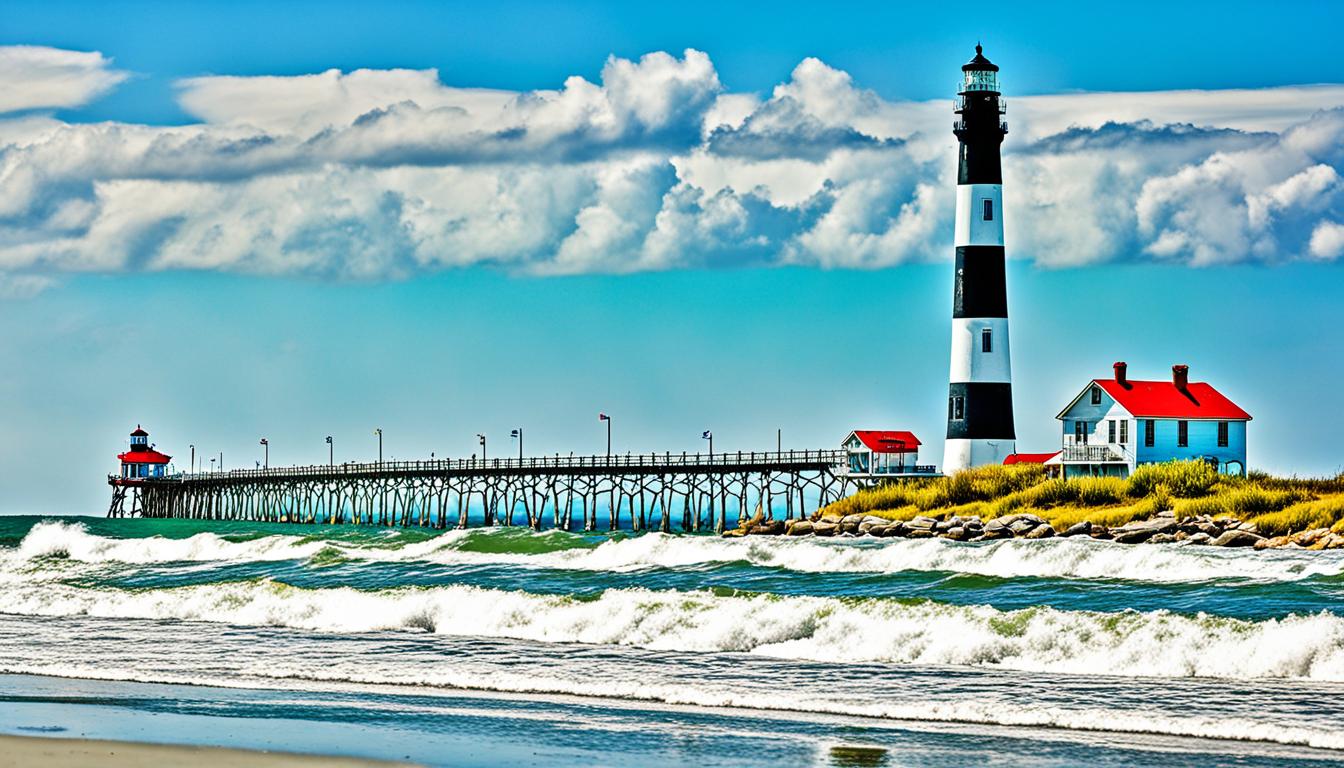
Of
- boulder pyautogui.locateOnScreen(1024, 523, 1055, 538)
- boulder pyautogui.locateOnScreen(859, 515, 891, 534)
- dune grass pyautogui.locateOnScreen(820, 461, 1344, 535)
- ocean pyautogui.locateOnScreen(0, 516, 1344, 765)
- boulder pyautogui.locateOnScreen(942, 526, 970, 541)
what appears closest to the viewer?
ocean pyautogui.locateOnScreen(0, 516, 1344, 765)

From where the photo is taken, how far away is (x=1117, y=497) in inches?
1745

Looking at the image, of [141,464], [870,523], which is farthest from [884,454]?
[141,464]

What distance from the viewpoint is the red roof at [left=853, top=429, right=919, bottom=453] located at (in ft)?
201

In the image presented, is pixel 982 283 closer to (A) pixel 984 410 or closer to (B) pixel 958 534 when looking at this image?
(A) pixel 984 410

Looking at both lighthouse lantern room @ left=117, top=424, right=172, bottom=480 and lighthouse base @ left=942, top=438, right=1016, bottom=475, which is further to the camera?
lighthouse lantern room @ left=117, top=424, right=172, bottom=480

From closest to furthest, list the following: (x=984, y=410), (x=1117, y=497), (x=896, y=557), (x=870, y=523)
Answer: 1. (x=896, y=557)
2. (x=1117, y=497)
3. (x=870, y=523)
4. (x=984, y=410)

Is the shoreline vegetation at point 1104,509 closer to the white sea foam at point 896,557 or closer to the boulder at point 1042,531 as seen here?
the boulder at point 1042,531

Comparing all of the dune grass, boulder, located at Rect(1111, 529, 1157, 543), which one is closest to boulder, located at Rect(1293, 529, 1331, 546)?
the dune grass

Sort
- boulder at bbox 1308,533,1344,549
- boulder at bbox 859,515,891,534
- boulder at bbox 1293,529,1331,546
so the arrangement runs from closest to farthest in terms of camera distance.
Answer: boulder at bbox 1308,533,1344,549
boulder at bbox 1293,529,1331,546
boulder at bbox 859,515,891,534

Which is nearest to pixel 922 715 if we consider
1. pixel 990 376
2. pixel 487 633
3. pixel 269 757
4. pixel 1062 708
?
pixel 1062 708

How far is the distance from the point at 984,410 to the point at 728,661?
33813 mm

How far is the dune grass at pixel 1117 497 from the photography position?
3850cm

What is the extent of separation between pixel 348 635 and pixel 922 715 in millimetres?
10435

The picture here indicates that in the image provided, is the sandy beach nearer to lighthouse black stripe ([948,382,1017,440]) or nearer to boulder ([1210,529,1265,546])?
boulder ([1210,529,1265,546])
